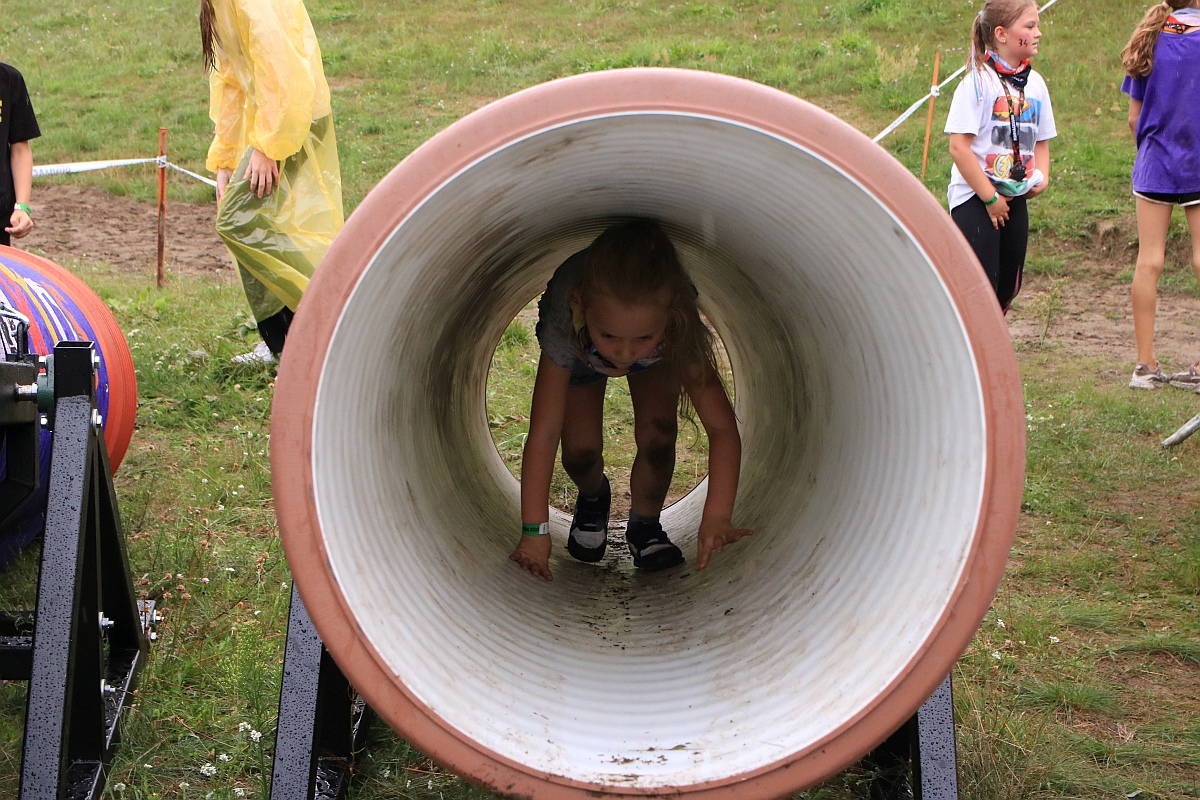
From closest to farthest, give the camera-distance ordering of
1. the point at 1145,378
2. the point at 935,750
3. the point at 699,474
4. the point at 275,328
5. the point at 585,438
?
the point at 935,750, the point at 585,438, the point at 699,474, the point at 275,328, the point at 1145,378

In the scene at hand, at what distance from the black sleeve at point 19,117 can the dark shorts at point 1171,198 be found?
5.08 m

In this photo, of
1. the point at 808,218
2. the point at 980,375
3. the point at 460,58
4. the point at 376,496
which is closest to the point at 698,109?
the point at 808,218

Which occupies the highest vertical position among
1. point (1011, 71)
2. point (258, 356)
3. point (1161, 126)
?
point (1011, 71)

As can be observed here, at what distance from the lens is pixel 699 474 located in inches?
176

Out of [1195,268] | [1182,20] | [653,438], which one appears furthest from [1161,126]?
[653,438]

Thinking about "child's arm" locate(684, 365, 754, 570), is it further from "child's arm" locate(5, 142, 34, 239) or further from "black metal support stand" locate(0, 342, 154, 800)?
"child's arm" locate(5, 142, 34, 239)

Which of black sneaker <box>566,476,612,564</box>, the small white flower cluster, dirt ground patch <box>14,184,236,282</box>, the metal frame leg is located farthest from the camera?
dirt ground patch <box>14,184,236,282</box>

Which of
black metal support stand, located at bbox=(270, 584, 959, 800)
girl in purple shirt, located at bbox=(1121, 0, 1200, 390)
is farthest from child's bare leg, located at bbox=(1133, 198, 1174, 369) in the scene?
black metal support stand, located at bbox=(270, 584, 959, 800)

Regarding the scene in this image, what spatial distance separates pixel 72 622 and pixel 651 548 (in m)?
1.51

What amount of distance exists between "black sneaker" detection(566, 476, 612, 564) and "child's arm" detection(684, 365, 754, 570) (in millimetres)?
513

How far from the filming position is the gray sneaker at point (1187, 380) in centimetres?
558

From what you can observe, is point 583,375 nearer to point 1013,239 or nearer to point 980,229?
point 980,229

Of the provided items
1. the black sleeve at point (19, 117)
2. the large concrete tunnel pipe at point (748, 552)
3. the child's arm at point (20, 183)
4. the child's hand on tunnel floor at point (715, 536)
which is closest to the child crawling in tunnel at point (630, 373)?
the child's hand on tunnel floor at point (715, 536)

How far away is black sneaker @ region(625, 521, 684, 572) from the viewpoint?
10.2 feet
